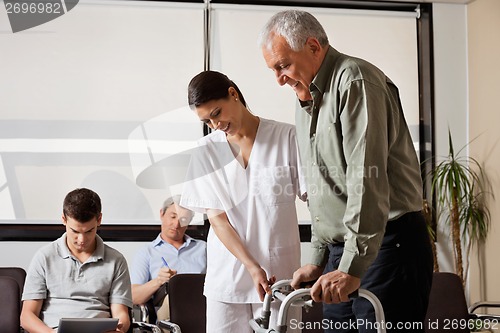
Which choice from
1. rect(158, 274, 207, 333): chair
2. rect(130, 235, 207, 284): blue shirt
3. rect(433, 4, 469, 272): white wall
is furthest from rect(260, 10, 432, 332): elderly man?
rect(433, 4, 469, 272): white wall

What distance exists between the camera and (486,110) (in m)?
5.34

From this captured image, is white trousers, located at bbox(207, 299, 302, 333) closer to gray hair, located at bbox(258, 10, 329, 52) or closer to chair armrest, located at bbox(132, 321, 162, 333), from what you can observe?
chair armrest, located at bbox(132, 321, 162, 333)

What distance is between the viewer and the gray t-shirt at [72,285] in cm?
308

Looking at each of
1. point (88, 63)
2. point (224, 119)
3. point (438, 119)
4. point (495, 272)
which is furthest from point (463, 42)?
point (224, 119)

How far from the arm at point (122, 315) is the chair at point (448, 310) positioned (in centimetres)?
148

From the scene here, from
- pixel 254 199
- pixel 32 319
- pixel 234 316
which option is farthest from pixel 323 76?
pixel 32 319

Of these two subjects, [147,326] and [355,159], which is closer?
[355,159]

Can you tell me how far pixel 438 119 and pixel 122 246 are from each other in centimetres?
245

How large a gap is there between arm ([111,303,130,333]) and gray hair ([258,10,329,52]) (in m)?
1.54

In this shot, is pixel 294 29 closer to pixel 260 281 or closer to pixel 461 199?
pixel 260 281

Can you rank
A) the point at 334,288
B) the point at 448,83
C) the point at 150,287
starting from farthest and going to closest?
the point at 448,83, the point at 150,287, the point at 334,288

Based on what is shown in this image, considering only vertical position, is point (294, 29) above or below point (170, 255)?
above

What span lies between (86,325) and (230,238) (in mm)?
660

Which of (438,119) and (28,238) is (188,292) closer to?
(28,238)
